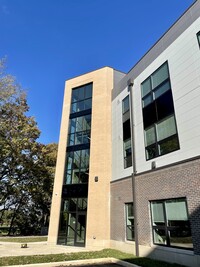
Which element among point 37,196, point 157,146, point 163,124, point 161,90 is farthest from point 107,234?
point 37,196

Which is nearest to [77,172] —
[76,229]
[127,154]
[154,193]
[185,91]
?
[76,229]

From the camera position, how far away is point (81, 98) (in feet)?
67.4

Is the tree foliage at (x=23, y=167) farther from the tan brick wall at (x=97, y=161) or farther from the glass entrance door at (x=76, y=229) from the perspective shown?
the glass entrance door at (x=76, y=229)

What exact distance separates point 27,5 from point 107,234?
16279 millimetres

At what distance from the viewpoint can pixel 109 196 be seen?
1593 centimetres

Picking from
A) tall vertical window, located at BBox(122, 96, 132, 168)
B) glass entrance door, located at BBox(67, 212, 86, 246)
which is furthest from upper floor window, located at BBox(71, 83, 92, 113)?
glass entrance door, located at BBox(67, 212, 86, 246)

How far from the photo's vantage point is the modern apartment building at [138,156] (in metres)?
9.66

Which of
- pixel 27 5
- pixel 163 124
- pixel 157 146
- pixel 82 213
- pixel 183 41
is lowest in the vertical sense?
pixel 82 213

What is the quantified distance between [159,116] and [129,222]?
269 inches

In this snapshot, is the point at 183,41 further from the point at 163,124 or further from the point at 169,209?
the point at 169,209

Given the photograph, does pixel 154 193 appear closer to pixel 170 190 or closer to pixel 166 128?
pixel 170 190

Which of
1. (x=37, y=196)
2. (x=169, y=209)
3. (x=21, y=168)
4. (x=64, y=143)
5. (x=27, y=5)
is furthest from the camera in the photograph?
(x=37, y=196)

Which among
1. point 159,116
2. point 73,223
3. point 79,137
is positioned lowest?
point 73,223

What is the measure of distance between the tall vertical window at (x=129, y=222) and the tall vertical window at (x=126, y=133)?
2.66 meters
